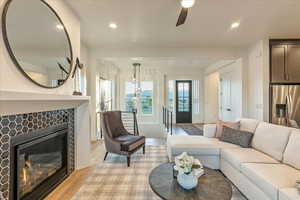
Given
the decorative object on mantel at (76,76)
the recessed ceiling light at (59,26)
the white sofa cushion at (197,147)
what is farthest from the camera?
the white sofa cushion at (197,147)

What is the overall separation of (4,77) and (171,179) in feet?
6.35

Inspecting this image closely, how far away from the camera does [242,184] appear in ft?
7.56

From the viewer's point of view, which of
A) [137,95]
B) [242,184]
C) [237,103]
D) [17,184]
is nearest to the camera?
[17,184]

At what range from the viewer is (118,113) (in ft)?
13.8

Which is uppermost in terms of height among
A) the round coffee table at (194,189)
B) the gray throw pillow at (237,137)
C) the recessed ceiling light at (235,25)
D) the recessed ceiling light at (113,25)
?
the recessed ceiling light at (235,25)

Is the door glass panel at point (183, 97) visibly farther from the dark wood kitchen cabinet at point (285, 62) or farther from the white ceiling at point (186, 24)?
the dark wood kitchen cabinet at point (285, 62)

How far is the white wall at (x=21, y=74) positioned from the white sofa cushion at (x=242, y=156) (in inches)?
108

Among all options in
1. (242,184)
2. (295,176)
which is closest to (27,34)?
(242,184)

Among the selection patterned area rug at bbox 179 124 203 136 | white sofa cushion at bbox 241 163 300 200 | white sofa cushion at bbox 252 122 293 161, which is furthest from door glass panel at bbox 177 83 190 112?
white sofa cushion at bbox 241 163 300 200

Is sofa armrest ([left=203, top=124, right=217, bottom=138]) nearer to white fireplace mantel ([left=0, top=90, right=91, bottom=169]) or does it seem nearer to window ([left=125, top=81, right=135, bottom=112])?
white fireplace mantel ([left=0, top=90, right=91, bottom=169])

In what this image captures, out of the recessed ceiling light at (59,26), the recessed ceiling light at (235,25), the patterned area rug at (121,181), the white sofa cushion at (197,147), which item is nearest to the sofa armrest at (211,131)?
the white sofa cushion at (197,147)

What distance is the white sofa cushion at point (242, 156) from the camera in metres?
2.39

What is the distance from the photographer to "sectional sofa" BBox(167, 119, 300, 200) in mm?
1822

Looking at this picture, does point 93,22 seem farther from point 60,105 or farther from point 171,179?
point 171,179
